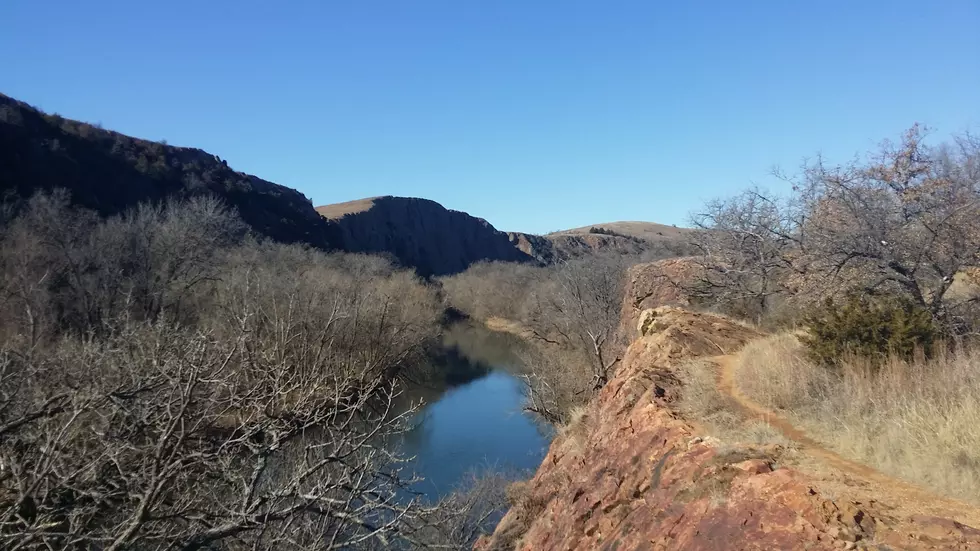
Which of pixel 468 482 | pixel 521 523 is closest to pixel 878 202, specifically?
pixel 521 523

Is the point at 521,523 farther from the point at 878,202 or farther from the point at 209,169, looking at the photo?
the point at 209,169

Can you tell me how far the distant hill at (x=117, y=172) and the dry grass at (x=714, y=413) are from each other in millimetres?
47845

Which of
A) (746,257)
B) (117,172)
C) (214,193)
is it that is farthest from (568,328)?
(214,193)

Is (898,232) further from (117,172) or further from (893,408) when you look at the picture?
(117,172)

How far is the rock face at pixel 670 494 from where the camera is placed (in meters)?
4.09

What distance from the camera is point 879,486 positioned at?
15.1 feet

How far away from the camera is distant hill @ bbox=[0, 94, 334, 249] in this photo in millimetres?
47438

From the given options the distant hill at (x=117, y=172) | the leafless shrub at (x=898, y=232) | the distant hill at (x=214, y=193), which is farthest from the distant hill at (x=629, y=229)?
the leafless shrub at (x=898, y=232)

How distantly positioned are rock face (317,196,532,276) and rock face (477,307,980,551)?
74072 millimetres

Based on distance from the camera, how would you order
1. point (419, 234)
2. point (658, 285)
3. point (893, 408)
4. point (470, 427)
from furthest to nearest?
point (419, 234) → point (470, 427) → point (658, 285) → point (893, 408)

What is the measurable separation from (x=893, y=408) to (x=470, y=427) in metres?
18.5

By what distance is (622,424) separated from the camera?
26.1ft

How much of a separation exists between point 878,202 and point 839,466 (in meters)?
5.16

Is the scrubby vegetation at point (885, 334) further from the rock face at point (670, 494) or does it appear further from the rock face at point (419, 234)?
the rock face at point (419, 234)
